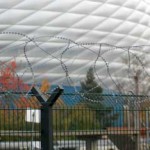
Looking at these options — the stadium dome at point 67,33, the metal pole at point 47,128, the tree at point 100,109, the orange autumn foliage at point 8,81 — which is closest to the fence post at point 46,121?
the metal pole at point 47,128

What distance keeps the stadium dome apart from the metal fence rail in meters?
27.6

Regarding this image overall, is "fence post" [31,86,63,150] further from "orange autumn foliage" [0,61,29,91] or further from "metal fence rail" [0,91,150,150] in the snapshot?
"orange autumn foliage" [0,61,29,91]

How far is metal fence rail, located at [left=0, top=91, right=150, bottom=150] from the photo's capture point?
36.9 feet

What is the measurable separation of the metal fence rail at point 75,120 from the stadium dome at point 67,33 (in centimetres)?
2760

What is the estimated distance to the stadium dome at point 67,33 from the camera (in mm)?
43000

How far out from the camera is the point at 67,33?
4516 centimetres

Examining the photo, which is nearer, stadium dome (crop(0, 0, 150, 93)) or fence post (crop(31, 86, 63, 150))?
fence post (crop(31, 86, 63, 150))

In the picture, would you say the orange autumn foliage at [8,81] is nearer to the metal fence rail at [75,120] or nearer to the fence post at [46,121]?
the metal fence rail at [75,120]

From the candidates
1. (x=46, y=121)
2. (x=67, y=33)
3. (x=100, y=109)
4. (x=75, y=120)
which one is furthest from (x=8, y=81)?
(x=67, y=33)

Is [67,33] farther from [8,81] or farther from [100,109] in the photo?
[100,109]

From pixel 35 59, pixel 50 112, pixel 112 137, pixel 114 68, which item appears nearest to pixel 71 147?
pixel 112 137

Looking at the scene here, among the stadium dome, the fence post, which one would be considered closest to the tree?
the fence post

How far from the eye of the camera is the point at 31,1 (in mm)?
44344

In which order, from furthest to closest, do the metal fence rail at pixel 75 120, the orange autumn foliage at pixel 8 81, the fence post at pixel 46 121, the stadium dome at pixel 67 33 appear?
the stadium dome at pixel 67 33 < the orange autumn foliage at pixel 8 81 < the metal fence rail at pixel 75 120 < the fence post at pixel 46 121
